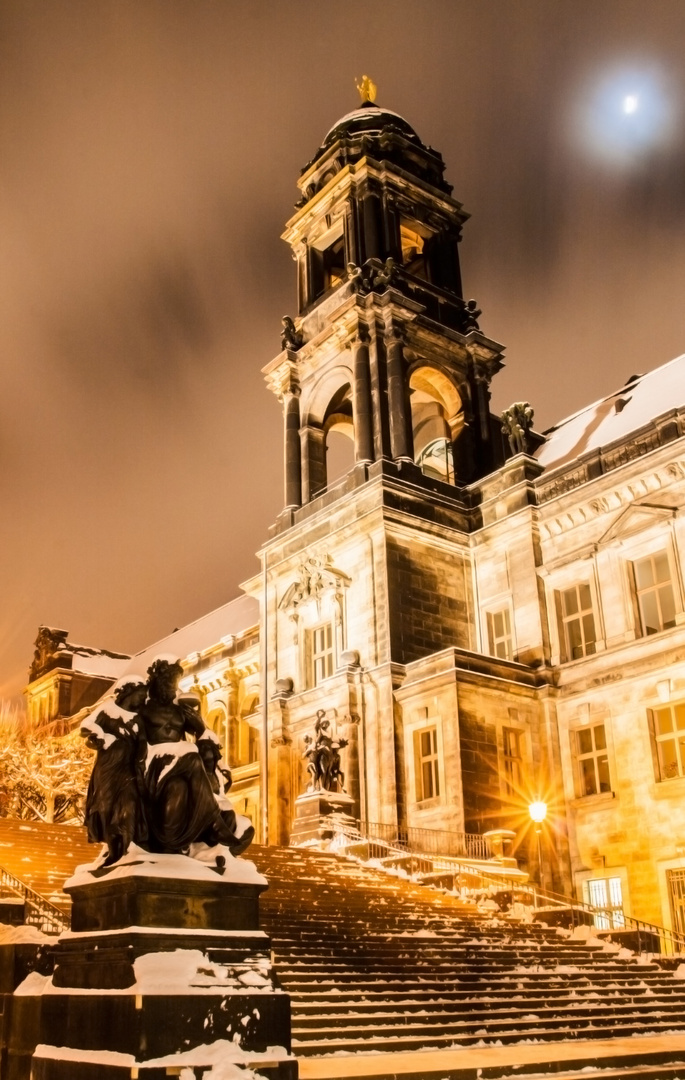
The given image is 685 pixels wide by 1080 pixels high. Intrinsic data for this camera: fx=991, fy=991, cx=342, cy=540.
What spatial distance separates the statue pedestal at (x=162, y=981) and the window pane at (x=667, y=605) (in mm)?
21699

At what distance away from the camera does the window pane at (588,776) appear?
30.2 m

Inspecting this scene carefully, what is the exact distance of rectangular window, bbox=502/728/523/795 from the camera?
3023 centimetres

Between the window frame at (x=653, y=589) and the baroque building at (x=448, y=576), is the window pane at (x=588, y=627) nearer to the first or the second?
the baroque building at (x=448, y=576)

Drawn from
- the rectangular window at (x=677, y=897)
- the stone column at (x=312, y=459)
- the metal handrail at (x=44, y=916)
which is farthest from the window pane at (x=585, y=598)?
the metal handrail at (x=44, y=916)

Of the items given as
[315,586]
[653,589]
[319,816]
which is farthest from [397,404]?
[319,816]

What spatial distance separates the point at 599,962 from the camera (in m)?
18.9

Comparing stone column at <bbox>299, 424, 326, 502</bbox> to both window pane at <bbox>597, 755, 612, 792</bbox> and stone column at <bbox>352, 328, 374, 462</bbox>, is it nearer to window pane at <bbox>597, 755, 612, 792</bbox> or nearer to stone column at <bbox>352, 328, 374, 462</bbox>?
stone column at <bbox>352, 328, 374, 462</bbox>

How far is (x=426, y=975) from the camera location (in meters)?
16.1

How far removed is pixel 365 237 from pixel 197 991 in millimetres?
37504

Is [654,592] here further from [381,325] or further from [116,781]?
[116,781]

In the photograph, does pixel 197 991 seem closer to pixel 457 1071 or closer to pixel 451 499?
pixel 457 1071

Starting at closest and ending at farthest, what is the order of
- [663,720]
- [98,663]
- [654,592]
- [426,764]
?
[663,720], [654,592], [426,764], [98,663]

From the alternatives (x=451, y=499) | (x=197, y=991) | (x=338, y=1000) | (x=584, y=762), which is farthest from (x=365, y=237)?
(x=197, y=991)

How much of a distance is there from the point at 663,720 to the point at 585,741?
10.1 ft
